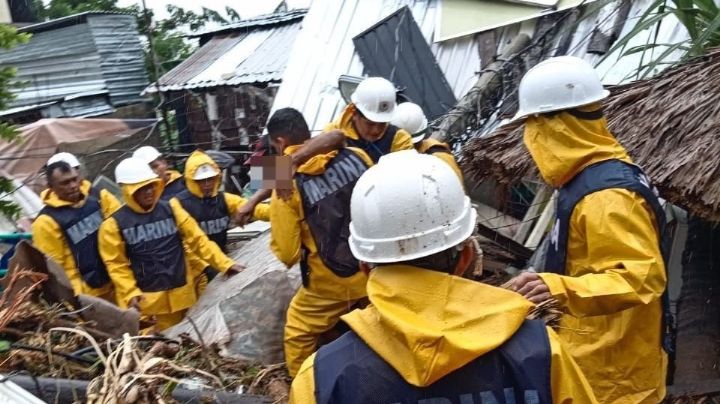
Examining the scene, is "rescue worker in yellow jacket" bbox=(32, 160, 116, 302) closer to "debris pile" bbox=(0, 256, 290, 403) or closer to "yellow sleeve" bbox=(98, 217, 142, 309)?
"yellow sleeve" bbox=(98, 217, 142, 309)

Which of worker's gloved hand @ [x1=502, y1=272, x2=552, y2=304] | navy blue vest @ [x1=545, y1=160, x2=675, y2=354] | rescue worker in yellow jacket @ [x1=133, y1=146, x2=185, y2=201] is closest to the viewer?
worker's gloved hand @ [x1=502, y1=272, x2=552, y2=304]

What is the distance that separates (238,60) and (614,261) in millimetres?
12510

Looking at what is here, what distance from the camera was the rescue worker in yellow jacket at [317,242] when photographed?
4062mm

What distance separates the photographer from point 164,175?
641 centimetres

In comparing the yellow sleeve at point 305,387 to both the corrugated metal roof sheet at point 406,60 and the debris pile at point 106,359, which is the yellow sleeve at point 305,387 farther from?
the corrugated metal roof sheet at point 406,60

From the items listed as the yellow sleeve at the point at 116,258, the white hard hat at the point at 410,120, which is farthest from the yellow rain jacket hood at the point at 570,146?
the yellow sleeve at the point at 116,258

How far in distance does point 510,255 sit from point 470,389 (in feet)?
12.3

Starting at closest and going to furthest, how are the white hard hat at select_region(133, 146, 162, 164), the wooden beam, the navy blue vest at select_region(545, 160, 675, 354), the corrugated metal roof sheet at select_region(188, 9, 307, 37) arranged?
1. the navy blue vest at select_region(545, 160, 675, 354)
2. the white hard hat at select_region(133, 146, 162, 164)
3. the wooden beam
4. the corrugated metal roof sheet at select_region(188, 9, 307, 37)

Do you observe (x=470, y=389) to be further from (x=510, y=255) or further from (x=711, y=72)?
(x=510, y=255)

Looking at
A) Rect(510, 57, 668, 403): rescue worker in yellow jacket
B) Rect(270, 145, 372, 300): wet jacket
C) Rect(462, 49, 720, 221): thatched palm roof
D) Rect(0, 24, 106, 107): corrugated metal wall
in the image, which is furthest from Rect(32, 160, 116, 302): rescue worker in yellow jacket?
Rect(0, 24, 106, 107): corrugated metal wall

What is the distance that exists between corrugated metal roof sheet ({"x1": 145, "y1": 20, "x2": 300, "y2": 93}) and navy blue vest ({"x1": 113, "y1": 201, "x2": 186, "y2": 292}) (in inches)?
301

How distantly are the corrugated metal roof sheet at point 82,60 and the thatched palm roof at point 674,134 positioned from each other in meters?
13.3

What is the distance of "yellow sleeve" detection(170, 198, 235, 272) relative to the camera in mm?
5539

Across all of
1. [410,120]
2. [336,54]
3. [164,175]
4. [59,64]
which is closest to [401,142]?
[410,120]
